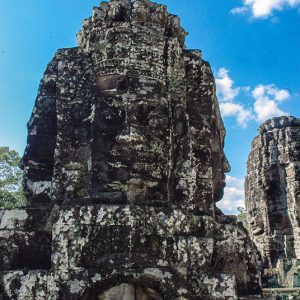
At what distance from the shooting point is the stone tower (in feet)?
17.5

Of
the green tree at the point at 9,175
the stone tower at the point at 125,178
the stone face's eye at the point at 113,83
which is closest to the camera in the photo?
the stone tower at the point at 125,178

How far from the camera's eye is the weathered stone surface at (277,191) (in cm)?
2435

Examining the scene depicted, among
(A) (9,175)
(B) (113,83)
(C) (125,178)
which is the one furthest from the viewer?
(A) (9,175)

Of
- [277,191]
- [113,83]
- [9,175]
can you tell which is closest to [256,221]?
[277,191]

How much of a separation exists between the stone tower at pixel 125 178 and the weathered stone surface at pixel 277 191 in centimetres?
1829

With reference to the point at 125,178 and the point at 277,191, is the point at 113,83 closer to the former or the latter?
the point at 125,178

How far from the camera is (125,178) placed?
19.6 ft

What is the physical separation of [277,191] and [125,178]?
68.7 ft

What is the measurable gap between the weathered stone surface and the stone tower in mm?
18289

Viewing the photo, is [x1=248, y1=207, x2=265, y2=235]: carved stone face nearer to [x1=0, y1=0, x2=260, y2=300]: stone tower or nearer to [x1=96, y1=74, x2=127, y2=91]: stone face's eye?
[x1=0, y1=0, x2=260, y2=300]: stone tower

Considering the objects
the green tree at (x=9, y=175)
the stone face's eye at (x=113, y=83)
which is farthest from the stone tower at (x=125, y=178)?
the green tree at (x=9, y=175)

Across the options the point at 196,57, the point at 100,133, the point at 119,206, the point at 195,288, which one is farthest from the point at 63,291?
the point at 196,57

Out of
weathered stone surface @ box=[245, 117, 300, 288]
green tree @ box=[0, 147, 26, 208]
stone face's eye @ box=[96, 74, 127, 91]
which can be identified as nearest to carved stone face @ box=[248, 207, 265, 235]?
weathered stone surface @ box=[245, 117, 300, 288]

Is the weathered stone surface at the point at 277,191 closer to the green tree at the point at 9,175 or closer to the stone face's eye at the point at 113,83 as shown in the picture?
the green tree at the point at 9,175
